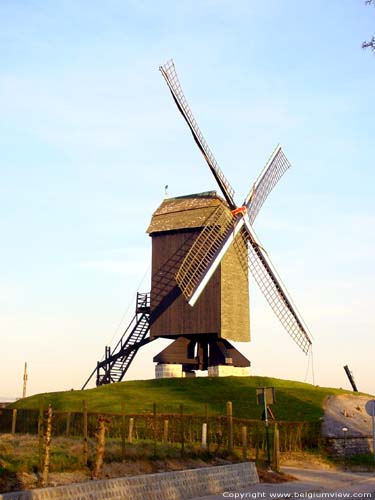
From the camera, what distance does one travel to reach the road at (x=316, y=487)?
57.1 feet

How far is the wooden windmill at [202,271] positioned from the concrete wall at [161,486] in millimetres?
26299

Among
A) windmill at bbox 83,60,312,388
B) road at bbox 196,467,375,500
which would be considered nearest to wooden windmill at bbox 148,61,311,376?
windmill at bbox 83,60,312,388

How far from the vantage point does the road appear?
17.4 m

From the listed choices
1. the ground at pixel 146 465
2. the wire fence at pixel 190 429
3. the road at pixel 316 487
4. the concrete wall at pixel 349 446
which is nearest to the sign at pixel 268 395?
the ground at pixel 146 465

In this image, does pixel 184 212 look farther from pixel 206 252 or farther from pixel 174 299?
pixel 174 299

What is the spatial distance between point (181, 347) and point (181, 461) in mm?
28953

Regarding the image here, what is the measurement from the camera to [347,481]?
22.0 meters

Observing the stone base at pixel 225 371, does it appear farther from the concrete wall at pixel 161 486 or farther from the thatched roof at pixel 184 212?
the concrete wall at pixel 161 486

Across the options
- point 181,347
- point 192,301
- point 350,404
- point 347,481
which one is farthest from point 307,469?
point 181,347

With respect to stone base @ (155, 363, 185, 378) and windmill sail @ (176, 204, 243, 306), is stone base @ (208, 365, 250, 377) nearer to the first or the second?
stone base @ (155, 363, 185, 378)

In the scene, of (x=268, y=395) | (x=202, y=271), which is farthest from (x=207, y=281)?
(x=268, y=395)

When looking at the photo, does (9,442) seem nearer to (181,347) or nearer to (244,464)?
(244,464)

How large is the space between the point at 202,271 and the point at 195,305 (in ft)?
10.5

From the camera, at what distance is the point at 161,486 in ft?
52.8
